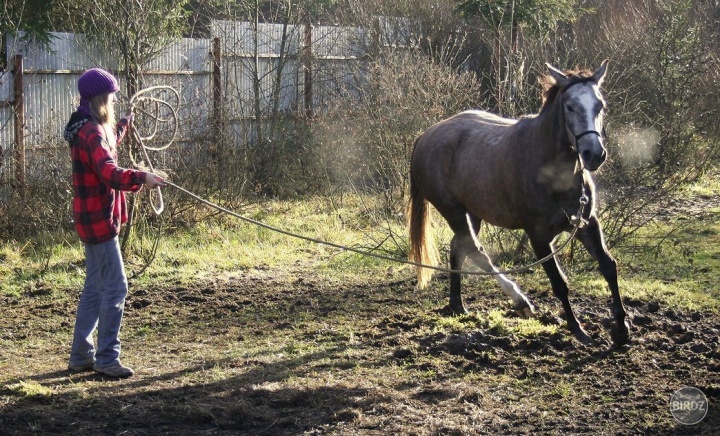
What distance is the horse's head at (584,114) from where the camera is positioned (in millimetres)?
5246

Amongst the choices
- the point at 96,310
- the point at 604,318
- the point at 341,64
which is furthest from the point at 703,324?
the point at 341,64

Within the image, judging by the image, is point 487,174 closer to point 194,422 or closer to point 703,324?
point 703,324

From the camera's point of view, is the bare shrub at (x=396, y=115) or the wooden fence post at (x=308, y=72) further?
the wooden fence post at (x=308, y=72)

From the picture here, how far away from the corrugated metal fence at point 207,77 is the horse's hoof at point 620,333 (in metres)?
5.63

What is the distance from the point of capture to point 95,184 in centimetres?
518

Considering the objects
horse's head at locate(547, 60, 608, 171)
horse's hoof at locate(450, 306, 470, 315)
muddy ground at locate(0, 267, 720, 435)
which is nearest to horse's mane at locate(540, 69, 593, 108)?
horse's head at locate(547, 60, 608, 171)

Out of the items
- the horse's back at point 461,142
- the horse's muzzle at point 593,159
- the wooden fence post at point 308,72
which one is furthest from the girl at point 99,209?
the wooden fence post at point 308,72

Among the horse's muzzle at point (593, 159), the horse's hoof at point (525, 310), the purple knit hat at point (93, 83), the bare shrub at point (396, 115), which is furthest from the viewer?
the bare shrub at point (396, 115)

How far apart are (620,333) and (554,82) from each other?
180cm

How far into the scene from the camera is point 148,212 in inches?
370

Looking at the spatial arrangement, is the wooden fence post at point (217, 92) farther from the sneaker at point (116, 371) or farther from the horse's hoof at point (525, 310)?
the sneaker at point (116, 371)

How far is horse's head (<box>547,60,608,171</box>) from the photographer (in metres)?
5.25

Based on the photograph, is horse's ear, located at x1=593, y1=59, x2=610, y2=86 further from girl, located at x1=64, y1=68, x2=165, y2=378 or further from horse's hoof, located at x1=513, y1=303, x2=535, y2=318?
girl, located at x1=64, y1=68, x2=165, y2=378

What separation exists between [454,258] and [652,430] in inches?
118
